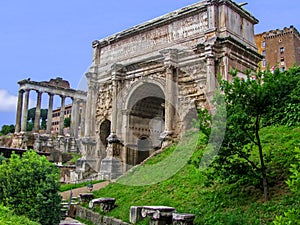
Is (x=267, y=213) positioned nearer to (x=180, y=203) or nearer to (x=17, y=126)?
(x=180, y=203)

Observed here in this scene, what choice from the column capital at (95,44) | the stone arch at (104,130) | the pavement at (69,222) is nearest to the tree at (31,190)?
the pavement at (69,222)

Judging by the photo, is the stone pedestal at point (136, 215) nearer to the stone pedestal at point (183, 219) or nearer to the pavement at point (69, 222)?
the stone pedestal at point (183, 219)

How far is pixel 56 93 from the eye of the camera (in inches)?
1959

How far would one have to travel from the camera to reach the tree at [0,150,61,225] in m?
9.93

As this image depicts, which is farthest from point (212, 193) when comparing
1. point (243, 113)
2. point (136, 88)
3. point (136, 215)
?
point (136, 88)

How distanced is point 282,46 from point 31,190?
5127 centimetres

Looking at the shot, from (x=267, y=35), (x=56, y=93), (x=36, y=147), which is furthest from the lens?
(x=267, y=35)

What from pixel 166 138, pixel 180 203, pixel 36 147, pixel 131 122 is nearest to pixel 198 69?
pixel 166 138

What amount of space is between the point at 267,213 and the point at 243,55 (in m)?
14.5

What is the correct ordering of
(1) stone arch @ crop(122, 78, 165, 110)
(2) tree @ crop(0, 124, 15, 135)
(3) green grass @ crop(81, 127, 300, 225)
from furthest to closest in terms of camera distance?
(2) tree @ crop(0, 124, 15, 135) → (1) stone arch @ crop(122, 78, 165, 110) → (3) green grass @ crop(81, 127, 300, 225)

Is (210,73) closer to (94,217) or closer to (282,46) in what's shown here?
(94,217)

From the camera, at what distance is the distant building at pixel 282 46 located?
169ft

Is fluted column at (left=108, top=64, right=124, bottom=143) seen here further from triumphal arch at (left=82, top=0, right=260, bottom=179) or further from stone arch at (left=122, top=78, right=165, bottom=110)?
stone arch at (left=122, top=78, right=165, bottom=110)

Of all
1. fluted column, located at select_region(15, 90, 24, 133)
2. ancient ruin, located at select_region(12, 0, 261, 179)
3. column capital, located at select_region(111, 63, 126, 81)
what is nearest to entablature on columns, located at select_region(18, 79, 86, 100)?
fluted column, located at select_region(15, 90, 24, 133)
